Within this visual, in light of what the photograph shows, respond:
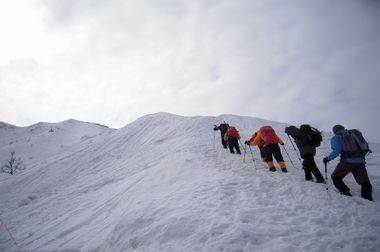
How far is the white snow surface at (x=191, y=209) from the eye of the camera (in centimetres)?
522

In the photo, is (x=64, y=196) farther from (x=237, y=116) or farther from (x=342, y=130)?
(x=237, y=116)

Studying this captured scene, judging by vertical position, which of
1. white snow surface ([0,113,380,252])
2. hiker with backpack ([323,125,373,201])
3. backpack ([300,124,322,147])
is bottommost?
white snow surface ([0,113,380,252])

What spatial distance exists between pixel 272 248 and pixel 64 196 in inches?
469

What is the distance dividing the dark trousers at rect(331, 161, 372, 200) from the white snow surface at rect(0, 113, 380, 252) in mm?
342

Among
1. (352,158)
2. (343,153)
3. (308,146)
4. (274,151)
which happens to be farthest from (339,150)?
(274,151)

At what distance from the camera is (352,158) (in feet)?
24.1

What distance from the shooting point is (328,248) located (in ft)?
15.3

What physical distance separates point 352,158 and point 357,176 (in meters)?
0.54

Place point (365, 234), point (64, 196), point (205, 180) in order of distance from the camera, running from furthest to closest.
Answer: point (64, 196) → point (205, 180) → point (365, 234)

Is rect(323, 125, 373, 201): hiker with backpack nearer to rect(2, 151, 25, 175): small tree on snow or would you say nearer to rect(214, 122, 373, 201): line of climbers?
rect(214, 122, 373, 201): line of climbers

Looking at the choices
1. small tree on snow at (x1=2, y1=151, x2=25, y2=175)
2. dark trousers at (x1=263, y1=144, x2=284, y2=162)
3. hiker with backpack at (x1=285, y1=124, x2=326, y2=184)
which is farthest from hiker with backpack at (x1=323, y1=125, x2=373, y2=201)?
small tree on snow at (x1=2, y1=151, x2=25, y2=175)

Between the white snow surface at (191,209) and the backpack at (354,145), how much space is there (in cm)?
127

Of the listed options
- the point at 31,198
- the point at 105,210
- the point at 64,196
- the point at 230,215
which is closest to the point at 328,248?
the point at 230,215

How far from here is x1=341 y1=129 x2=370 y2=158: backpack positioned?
7.29 meters
